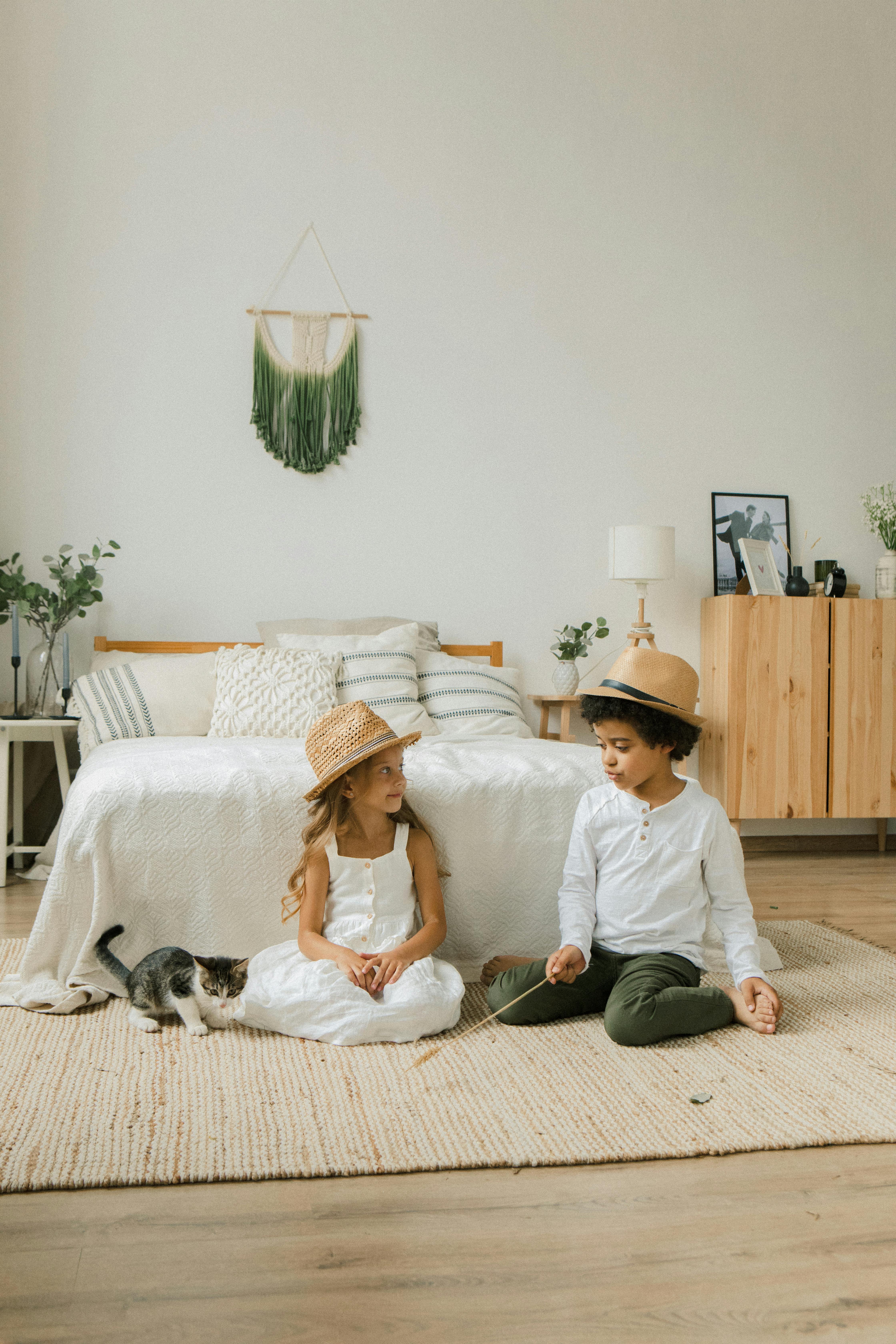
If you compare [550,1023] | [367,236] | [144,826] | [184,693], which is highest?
[367,236]

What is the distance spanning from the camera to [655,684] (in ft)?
6.54

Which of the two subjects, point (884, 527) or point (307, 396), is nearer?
point (307, 396)

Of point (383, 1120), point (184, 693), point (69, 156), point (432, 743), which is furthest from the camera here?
point (69, 156)

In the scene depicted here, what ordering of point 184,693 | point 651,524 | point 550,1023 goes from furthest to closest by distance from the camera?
point 651,524 → point 184,693 → point 550,1023

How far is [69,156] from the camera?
3.71 metres

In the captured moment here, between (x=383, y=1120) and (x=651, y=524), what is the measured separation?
304cm

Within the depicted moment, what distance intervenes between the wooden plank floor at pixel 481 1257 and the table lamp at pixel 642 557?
2575mm

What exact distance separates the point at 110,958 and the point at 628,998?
1002 mm

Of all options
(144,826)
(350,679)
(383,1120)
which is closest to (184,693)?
(350,679)

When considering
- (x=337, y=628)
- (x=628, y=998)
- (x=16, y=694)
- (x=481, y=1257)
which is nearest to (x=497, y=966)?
(x=628, y=998)

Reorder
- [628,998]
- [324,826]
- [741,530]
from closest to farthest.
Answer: [628,998] → [324,826] → [741,530]

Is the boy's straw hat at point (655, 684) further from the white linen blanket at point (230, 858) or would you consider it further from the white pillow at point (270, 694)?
the white pillow at point (270, 694)

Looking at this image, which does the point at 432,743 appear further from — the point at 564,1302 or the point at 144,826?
the point at 564,1302

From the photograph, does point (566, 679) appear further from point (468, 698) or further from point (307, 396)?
point (307, 396)
